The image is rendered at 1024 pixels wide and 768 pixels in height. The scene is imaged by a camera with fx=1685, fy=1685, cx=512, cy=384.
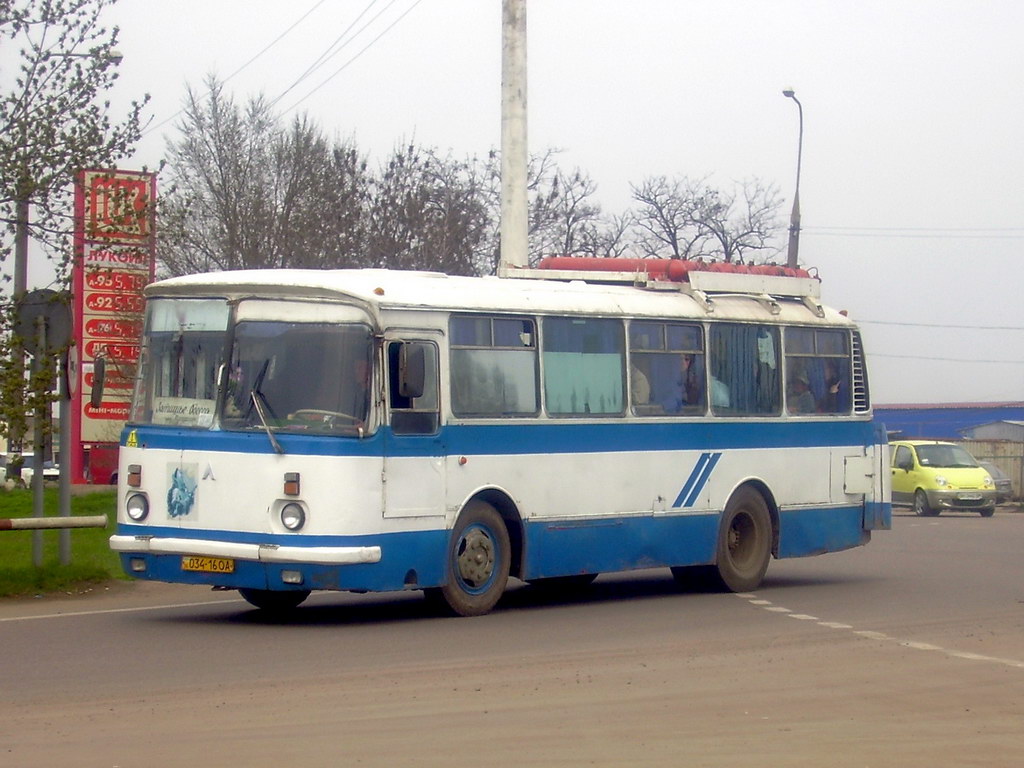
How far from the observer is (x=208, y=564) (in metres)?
13.3

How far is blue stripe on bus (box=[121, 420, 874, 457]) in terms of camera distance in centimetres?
1318

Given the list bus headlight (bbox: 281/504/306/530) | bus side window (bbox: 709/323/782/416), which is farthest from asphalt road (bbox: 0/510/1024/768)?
bus side window (bbox: 709/323/782/416)

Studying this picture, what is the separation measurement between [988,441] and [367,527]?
3903 centimetres

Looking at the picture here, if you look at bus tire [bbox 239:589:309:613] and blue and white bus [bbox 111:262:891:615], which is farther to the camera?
bus tire [bbox 239:589:309:613]

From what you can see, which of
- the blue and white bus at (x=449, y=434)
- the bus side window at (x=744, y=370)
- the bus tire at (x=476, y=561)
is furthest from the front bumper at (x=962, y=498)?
the bus tire at (x=476, y=561)

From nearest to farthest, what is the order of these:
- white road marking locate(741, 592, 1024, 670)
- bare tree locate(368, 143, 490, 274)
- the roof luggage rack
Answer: white road marking locate(741, 592, 1024, 670), the roof luggage rack, bare tree locate(368, 143, 490, 274)

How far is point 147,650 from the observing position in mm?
12023

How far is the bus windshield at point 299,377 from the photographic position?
43.3ft

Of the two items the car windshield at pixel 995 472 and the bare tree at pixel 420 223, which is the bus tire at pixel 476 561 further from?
the car windshield at pixel 995 472

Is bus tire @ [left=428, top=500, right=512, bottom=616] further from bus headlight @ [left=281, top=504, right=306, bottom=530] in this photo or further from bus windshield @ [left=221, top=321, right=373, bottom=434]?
bus windshield @ [left=221, top=321, right=373, bottom=434]

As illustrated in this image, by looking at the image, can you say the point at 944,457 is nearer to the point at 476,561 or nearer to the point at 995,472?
the point at 995,472

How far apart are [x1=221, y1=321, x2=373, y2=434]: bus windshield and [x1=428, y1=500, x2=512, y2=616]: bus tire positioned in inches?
60.0

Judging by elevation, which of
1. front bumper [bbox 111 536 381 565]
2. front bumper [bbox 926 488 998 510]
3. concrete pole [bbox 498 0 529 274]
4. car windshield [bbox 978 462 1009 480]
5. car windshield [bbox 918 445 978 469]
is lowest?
front bumper [bbox 926 488 998 510]

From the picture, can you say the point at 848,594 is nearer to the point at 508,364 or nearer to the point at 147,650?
the point at 508,364
